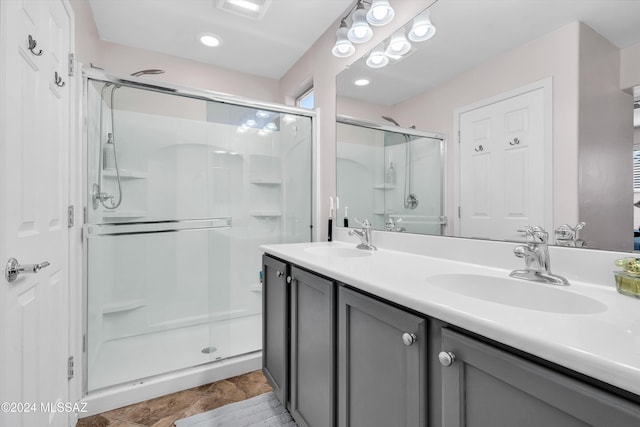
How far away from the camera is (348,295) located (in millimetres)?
990

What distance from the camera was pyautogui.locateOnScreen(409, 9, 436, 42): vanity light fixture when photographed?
1.45m

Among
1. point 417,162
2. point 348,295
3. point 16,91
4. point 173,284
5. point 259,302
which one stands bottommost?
point 259,302

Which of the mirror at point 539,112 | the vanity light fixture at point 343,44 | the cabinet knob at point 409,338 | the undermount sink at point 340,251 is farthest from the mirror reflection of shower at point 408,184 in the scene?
the cabinet knob at point 409,338

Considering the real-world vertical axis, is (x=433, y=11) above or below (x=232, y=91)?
below

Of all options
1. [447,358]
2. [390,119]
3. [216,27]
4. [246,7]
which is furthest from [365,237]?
[216,27]

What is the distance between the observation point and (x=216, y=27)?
7.32 ft

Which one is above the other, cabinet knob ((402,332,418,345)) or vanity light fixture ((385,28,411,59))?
vanity light fixture ((385,28,411,59))

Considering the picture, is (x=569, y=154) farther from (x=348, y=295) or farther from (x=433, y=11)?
(x=433, y=11)

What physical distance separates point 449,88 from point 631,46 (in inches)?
23.5

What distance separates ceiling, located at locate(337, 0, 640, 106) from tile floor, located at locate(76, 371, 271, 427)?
194cm

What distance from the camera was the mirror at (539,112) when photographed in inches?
34.6

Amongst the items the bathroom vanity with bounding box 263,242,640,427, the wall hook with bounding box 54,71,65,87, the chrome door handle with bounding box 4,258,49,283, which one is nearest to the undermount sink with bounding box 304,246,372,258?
the bathroom vanity with bounding box 263,242,640,427

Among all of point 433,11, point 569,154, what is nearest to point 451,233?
point 569,154

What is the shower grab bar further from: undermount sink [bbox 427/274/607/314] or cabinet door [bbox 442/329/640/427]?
cabinet door [bbox 442/329/640/427]
